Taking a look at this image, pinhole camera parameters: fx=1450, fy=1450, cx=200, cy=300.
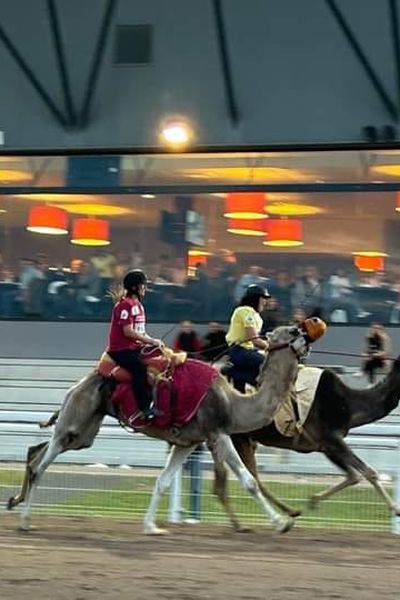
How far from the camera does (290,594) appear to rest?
1019cm

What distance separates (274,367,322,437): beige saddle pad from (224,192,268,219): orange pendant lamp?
18.0 m

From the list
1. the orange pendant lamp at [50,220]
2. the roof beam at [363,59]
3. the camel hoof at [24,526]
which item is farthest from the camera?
the orange pendant lamp at [50,220]

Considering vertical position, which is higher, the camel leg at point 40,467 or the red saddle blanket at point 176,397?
the red saddle blanket at point 176,397

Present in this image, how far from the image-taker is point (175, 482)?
15086 mm

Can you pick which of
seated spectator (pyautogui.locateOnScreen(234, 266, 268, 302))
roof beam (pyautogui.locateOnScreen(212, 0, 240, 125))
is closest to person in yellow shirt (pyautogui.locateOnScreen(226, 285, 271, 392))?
roof beam (pyautogui.locateOnScreen(212, 0, 240, 125))

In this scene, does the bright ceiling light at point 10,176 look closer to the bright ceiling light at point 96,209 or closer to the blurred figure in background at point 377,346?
the bright ceiling light at point 96,209

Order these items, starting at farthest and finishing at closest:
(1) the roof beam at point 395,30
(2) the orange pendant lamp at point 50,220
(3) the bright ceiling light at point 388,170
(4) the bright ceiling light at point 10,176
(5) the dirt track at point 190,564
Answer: (4) the bright ceiling light at point 10,176 < (2) the orange pendant lamp at point 50,220 < (3) the bright ceiling light at point 388,170 < (1) the roof beam at point 395,30 < (5) the dirt track at point 190,564

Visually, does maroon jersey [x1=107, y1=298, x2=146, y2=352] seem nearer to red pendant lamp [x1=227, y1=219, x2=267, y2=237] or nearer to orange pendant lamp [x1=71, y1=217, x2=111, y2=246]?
red pendant lamp [x1=227, y1=219, x2=267, y2=237]

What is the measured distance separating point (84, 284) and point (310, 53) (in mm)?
8813

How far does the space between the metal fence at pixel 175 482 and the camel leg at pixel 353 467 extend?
0.43 m

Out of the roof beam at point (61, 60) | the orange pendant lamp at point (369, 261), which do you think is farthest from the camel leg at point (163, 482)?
the orange pendant lamp at point (369, 261)

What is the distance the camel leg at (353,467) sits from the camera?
14.2 m

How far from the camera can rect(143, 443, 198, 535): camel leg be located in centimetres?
1373

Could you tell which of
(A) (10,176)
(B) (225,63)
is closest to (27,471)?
(B) (225,63)
